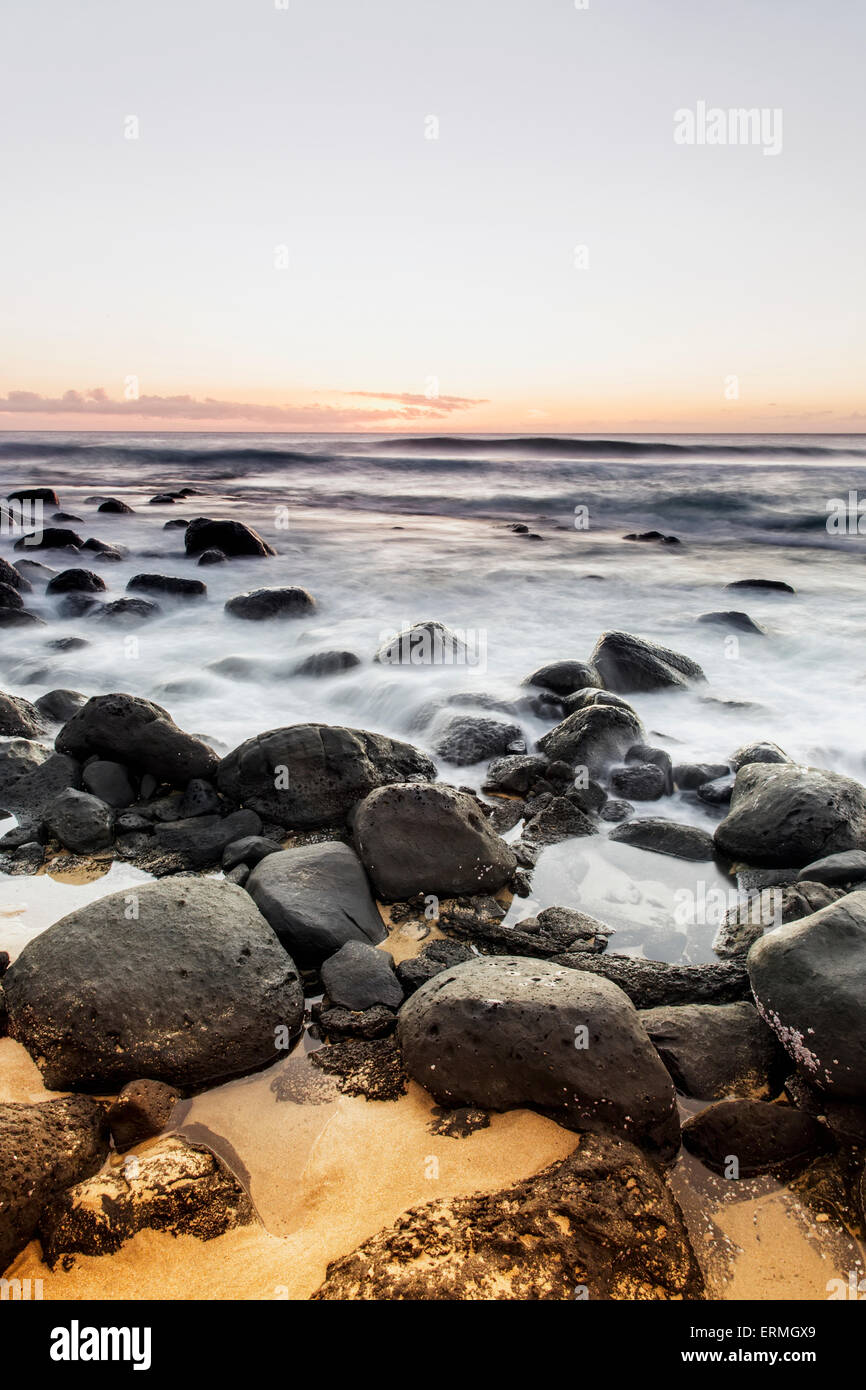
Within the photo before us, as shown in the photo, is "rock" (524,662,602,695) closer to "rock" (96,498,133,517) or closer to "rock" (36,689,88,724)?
"rock" (36,689,88,724)

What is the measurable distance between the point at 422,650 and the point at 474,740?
2103 mm

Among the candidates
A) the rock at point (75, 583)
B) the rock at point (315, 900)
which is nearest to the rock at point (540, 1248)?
the rock at point (315, 900)

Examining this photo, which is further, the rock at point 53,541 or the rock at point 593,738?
the rock at point 53,541

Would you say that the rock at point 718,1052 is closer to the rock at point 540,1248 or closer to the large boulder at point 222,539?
the rock at point 540,1248

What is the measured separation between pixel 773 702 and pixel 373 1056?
18.3 feet

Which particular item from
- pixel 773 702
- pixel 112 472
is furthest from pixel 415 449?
pixel 773 702

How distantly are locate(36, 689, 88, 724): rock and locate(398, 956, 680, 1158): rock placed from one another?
463 centimetres

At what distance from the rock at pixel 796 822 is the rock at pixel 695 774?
76cm

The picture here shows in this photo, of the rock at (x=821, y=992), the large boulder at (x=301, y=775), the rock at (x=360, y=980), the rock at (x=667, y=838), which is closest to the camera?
the rock at (x=821, y=992)

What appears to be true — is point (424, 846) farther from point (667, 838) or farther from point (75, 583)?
point (75, 583)

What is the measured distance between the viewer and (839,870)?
4.21 meters

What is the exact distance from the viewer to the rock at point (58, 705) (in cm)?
654

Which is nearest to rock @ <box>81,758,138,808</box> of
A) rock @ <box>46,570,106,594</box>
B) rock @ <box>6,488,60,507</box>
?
rock @ <box>46,570,106,594</box>

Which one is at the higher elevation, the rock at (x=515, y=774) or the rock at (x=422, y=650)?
the rock at (x=422, y=650)
